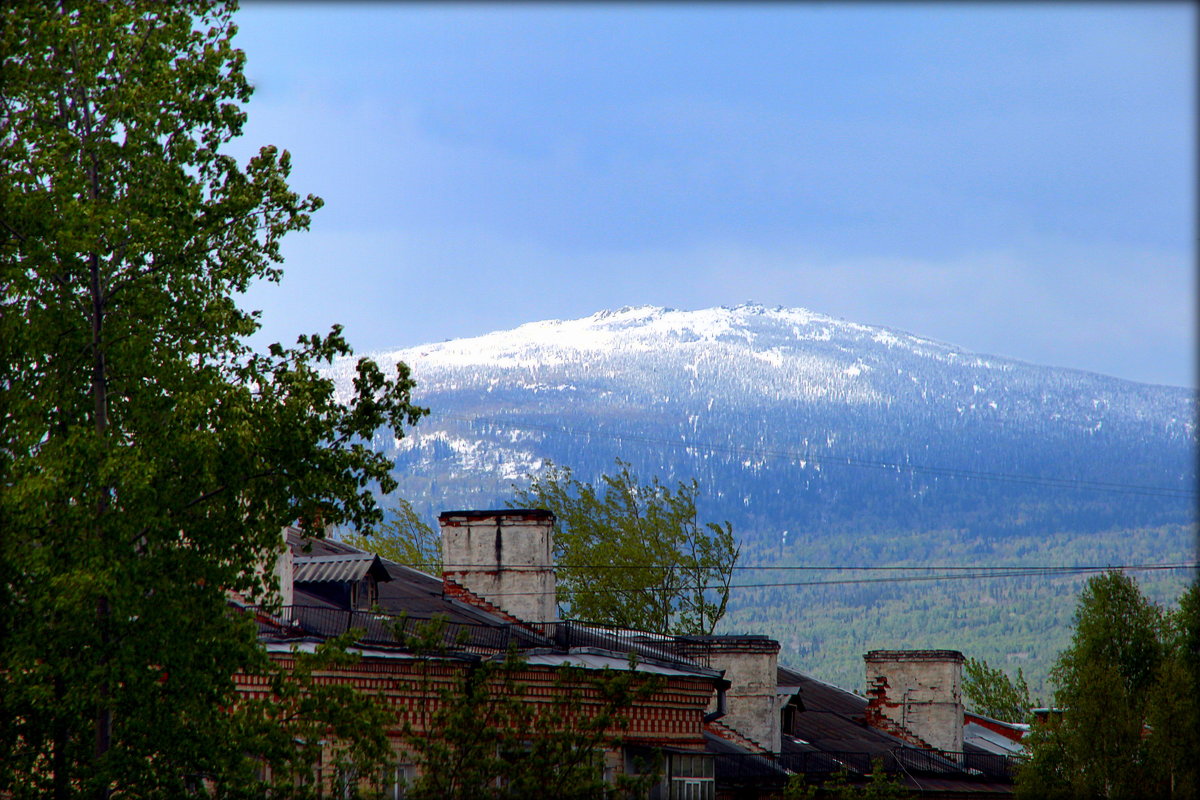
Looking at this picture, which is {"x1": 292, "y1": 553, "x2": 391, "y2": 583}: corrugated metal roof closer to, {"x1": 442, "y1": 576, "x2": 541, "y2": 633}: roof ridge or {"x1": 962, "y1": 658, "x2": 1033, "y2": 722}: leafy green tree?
{"x1": 442, "y1": 576, "x2": 541, "y2": 633}: roof ridge

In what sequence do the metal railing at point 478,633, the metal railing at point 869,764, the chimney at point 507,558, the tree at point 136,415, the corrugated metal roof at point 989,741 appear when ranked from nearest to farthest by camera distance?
the tree at point 136,415, the metal railing at point 478,633, the chimney at point 507,558, the metal railing at point 869,764, the corrugated metal roof at point 989,741

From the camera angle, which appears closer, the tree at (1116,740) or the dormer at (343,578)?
the dormer at (343,578)

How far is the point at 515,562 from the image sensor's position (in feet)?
117

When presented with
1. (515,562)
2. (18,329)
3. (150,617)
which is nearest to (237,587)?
(150,617)

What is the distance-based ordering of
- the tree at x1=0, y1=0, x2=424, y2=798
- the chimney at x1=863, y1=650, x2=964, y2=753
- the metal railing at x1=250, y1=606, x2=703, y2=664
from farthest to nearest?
1. the chimney at x1=863, y1=650, x2=964, y2=753
2. the metal railing at x1=250, y1=606, x2=703, y2=664
3. the tree at x1=0, y1=0, x2=424, y2=798

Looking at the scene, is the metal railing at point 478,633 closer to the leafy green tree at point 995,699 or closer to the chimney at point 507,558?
the chimney at point 507,558

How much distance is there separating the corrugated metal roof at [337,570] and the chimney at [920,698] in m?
19.6

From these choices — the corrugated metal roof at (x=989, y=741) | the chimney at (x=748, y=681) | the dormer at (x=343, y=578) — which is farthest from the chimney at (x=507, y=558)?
the corrugated metal roof at (x=989, y=741)

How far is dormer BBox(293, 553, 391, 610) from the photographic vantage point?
3331cm

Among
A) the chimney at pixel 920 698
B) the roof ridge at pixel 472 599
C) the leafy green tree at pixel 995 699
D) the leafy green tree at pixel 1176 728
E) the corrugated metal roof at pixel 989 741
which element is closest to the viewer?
the roof ridge at pixel 472 599

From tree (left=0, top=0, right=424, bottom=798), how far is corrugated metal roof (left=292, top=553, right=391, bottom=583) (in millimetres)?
11600

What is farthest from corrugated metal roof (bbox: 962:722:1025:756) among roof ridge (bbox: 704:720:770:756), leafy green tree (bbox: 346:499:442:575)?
leafy green tree (bbox: 346:499:442:575)

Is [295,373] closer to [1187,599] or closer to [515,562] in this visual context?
[515,562]

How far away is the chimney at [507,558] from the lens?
1396 inches
